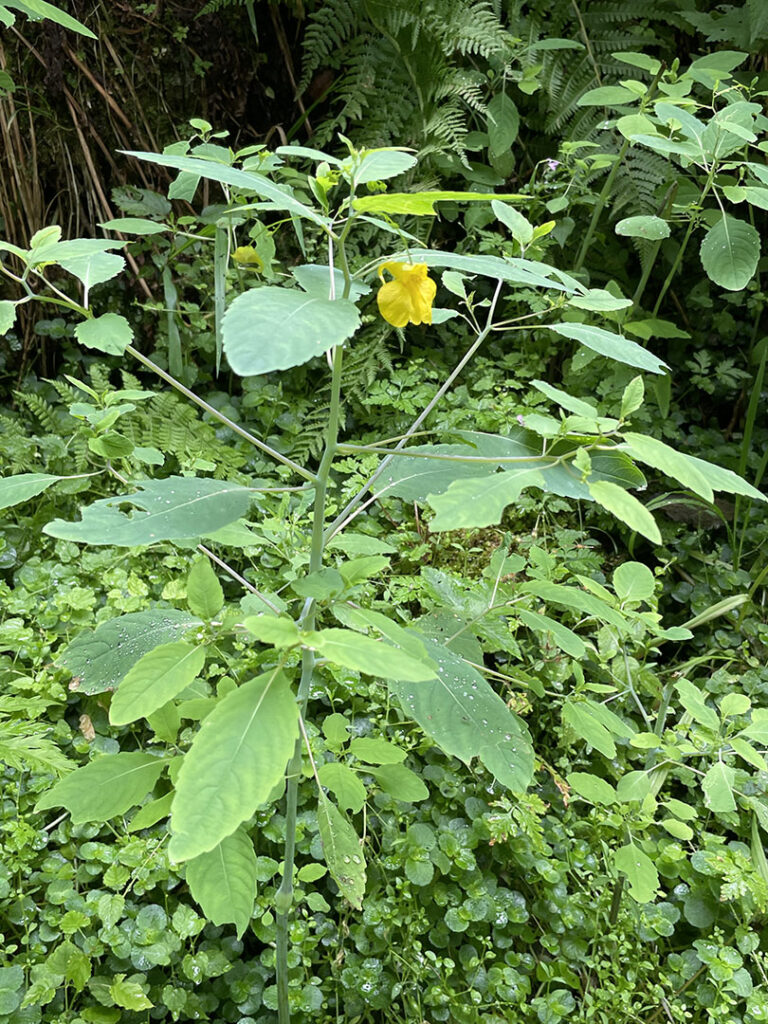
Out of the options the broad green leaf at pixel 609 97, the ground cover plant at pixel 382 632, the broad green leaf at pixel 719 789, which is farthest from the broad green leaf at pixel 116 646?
the broad green leaf at pixel 609 97

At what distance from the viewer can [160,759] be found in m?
1.01

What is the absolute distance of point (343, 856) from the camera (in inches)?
39.9

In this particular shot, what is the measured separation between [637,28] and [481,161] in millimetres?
673

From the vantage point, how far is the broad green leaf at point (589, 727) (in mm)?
1147

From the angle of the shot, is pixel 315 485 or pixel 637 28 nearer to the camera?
pixel 315 485

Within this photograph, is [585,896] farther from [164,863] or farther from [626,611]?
[164,863]

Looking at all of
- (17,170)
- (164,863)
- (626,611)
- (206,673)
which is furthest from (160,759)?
(17,170)

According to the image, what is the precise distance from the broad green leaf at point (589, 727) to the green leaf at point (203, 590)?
586 mm

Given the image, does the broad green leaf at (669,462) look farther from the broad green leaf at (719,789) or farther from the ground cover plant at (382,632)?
the broad green leaf at (719,789)

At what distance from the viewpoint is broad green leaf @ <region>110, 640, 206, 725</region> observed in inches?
31.2

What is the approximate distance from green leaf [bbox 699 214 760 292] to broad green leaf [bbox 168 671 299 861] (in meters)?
1.64

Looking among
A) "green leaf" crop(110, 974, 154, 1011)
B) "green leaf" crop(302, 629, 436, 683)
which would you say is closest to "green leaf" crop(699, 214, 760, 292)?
"green leaf" crop(302, 629, 436, 683)

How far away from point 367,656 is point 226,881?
452 millimetres

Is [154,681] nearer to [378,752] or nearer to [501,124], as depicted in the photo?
[378,752]
